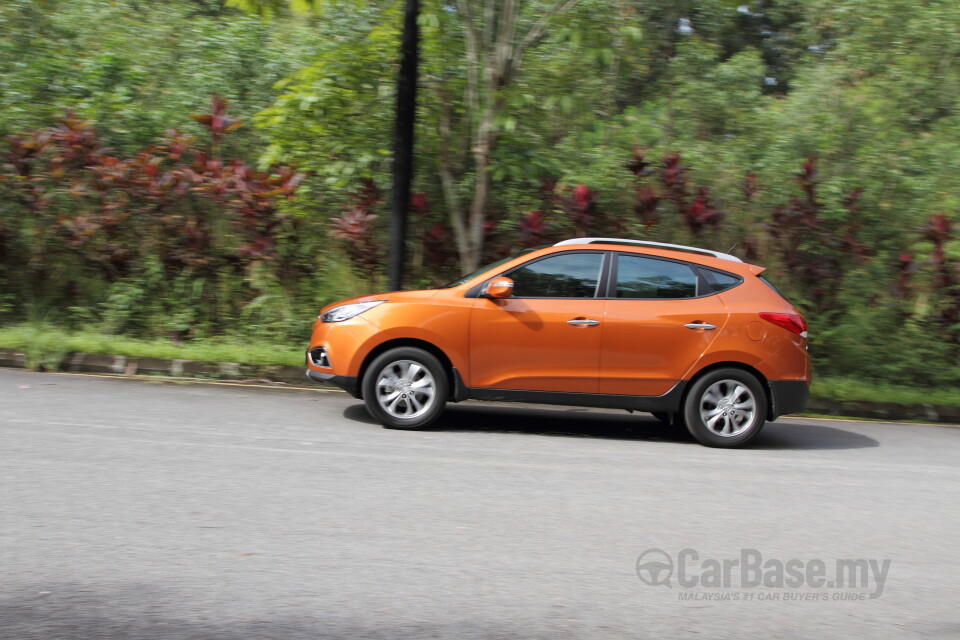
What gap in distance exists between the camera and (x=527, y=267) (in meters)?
8.62

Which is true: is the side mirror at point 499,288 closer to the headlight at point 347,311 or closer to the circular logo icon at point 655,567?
the headlight at point 347,311

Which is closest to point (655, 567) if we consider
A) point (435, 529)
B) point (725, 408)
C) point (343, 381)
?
point (435, 529)

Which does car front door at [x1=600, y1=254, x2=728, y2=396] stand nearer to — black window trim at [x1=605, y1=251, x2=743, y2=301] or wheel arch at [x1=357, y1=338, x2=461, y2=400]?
black window trim at [x1=605, y1=251, x2=743, y2=301]

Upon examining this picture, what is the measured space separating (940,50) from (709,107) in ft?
14.0

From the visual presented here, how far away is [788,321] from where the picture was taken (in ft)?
27.8

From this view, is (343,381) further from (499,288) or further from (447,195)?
(447,195)

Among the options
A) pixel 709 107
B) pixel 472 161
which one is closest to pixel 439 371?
pixel 472 161

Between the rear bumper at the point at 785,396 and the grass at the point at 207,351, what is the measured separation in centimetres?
290

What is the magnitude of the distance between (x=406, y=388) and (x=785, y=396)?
3.47 metres

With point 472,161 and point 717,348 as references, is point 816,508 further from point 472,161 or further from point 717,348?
point 472,161

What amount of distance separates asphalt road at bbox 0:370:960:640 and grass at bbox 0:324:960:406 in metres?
1.84

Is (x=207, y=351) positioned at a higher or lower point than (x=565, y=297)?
lower

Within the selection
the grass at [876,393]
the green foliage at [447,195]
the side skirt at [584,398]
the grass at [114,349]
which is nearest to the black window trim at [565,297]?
the side skirt at [584,398]

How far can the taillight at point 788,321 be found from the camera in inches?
332
